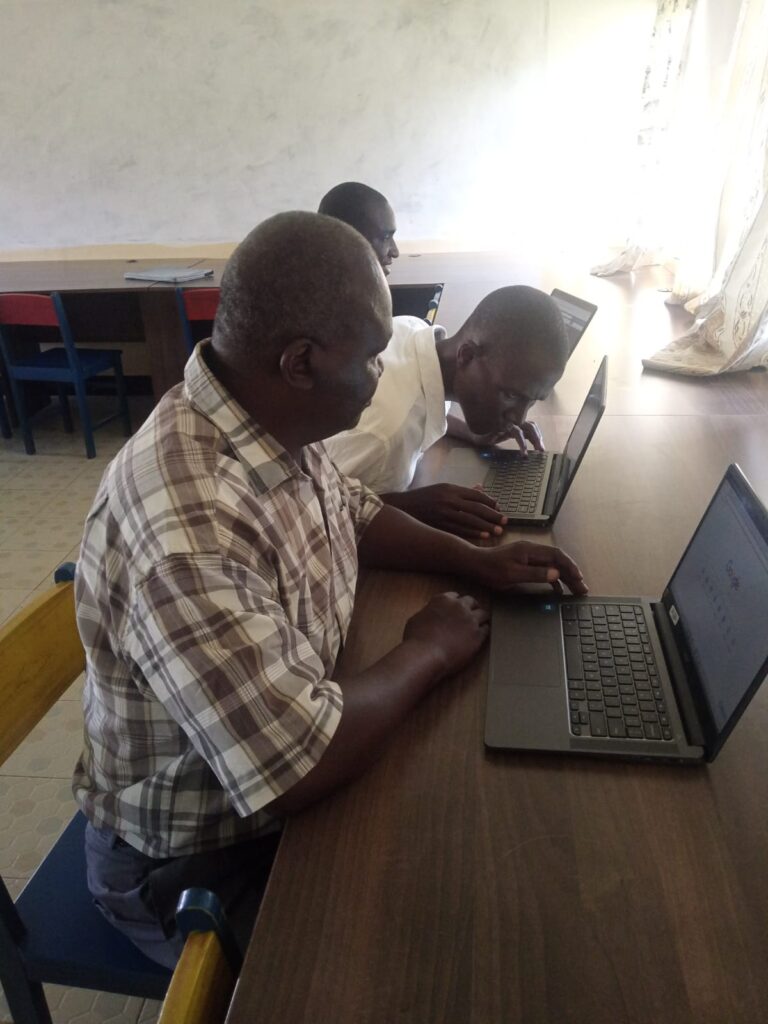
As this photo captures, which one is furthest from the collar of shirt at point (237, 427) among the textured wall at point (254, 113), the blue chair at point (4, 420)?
the textured wall at point (254, 113)

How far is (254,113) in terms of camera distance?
4.13 meters

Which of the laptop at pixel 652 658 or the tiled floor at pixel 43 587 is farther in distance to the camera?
the tiled floor at pixel 43 587

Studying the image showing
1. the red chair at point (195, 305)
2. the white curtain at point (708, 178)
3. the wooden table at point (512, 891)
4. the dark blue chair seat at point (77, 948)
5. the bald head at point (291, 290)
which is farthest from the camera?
the red chair at point (195, 305)

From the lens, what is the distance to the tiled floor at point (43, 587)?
49.8 inches

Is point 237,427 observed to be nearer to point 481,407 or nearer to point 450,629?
point 450,629

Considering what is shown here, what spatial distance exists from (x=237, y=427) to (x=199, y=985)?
49 centimetres

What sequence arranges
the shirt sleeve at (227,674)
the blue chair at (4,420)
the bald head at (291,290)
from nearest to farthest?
the shirt sleeve at (227,674), the bald head at (291,290), the blue chair at (4,420)

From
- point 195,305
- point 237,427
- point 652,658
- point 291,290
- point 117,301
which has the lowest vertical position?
point 117,301

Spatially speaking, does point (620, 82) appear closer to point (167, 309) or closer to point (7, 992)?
point (167, 309)

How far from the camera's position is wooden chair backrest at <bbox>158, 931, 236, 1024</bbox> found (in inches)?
21.5

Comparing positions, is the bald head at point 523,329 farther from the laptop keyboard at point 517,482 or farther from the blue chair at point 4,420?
the blue chair at point 4,420

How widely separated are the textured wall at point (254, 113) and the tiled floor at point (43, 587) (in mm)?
1301

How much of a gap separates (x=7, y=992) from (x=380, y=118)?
424cm

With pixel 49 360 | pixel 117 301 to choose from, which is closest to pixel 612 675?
pixel 49 360
